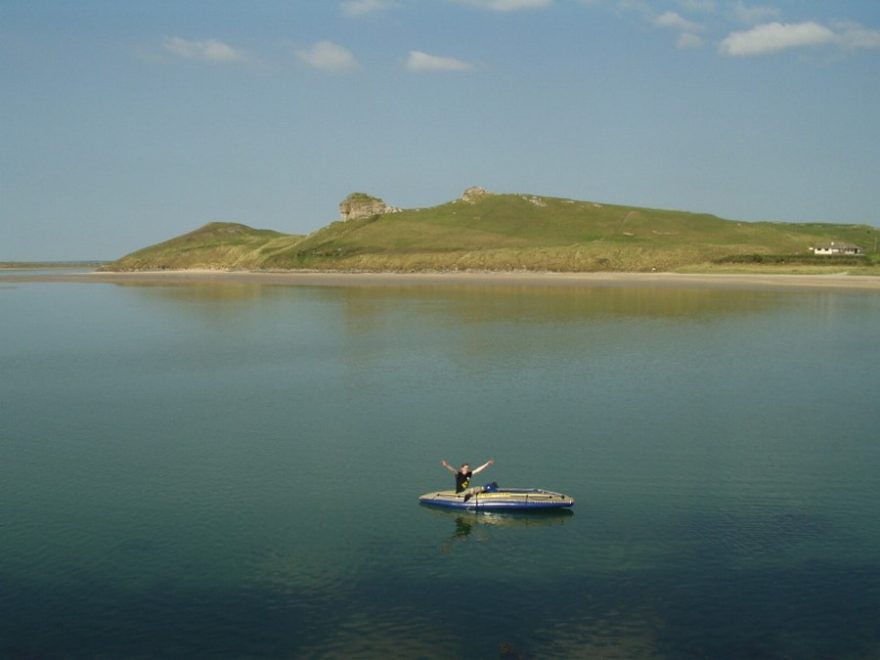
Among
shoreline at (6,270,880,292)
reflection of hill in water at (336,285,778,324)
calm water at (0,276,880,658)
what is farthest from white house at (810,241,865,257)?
calm water at (0,276,880,658)

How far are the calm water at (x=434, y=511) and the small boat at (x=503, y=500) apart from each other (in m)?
0.38

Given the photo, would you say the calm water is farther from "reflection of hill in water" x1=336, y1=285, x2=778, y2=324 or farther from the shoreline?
the shoreline

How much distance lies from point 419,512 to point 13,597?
1081cm

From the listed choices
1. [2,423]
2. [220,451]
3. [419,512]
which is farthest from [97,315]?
[419,512]

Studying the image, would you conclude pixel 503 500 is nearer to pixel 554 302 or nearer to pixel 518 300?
pixel 554 302

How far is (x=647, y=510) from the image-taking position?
24.6 m

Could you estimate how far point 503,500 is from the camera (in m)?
24.6

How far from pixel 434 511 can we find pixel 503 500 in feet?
6.86

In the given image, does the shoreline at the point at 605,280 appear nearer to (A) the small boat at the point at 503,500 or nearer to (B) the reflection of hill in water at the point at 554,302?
(B) the reflection of hill in water at the point at 554,302

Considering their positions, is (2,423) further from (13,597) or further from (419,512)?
(419,512)

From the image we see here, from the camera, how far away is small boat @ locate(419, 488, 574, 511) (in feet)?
79.5

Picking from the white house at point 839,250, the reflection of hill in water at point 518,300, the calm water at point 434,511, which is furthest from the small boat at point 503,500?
the white house at point 839,250

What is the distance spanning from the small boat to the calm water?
1.26ft

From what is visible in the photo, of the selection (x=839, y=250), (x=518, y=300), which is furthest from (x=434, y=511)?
(x=839, y=250)
